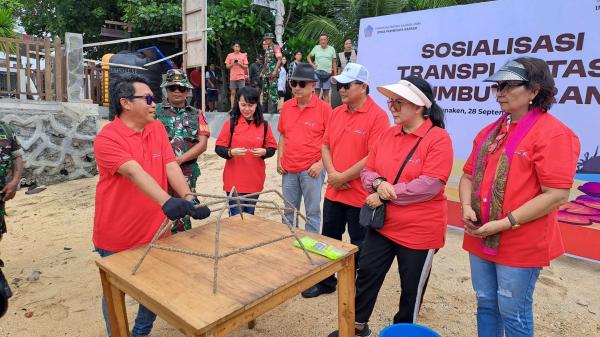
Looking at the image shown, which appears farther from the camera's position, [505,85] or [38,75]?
[38,75]

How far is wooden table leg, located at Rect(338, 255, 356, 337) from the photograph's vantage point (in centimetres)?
202

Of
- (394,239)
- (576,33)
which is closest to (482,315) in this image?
(394,239)

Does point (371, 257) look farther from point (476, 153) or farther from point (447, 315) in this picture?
point (447, 315)

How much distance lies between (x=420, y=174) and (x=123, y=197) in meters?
1.62

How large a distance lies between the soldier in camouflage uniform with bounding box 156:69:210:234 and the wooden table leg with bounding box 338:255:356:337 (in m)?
1.50

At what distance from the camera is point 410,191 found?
7.09 ft

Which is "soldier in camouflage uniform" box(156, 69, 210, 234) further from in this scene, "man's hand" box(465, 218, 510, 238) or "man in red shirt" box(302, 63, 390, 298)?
"man's hand" box(465, 218, 510, 238)

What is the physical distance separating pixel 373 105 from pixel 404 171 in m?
0.82

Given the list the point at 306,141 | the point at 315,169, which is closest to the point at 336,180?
the point at 315,169

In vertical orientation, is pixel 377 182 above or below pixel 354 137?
below

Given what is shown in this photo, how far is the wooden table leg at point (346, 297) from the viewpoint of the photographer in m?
2.02

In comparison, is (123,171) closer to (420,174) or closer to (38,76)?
(420,174)

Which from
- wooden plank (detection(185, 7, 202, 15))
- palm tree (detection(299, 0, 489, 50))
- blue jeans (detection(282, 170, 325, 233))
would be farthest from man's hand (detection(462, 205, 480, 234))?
wooden plank (detection(185, 7, 202, 15))

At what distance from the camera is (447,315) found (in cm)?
295
